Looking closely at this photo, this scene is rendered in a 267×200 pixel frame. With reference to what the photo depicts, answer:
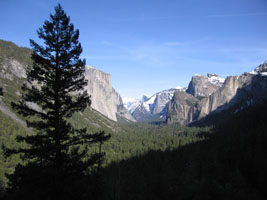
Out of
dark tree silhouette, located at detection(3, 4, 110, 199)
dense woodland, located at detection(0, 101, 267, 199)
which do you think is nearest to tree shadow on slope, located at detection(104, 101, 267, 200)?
dense woodland, located at detection(0, 101, 267, 199)

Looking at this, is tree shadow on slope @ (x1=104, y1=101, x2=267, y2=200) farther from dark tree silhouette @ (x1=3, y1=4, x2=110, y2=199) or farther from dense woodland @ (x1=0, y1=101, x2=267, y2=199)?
dark tree silhouette @ (x1=3, y1=4, x2=110, y2=199)

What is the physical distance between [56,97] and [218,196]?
76.1 feet

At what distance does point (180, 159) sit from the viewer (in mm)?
67812

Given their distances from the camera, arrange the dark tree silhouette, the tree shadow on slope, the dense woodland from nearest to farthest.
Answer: the dark tree silhouette, the tree shadow on slope, the dense woodland

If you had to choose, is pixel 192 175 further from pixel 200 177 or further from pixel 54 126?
pixel 54 126

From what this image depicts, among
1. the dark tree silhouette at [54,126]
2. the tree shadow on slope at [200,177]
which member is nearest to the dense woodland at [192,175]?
the tree shadow on slope at [200,177]

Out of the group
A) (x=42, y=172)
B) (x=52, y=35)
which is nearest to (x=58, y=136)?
(x=42, y=172)

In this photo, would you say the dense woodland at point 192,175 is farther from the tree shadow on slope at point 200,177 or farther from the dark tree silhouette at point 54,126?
the dark tree silhouette at point 54,126

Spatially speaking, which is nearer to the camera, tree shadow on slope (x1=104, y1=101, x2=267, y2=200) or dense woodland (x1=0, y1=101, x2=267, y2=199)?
tree shadow on slope (x1=104, y1=101, x2=267, y2=200)

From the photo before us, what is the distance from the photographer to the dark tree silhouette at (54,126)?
1105 centimetres

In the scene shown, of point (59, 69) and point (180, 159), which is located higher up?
point (59, 69)

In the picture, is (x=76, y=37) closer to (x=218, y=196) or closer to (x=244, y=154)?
(x=218, y=196)

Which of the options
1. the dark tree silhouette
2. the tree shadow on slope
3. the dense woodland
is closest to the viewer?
the dark tree silhouette

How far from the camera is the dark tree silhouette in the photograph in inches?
435
